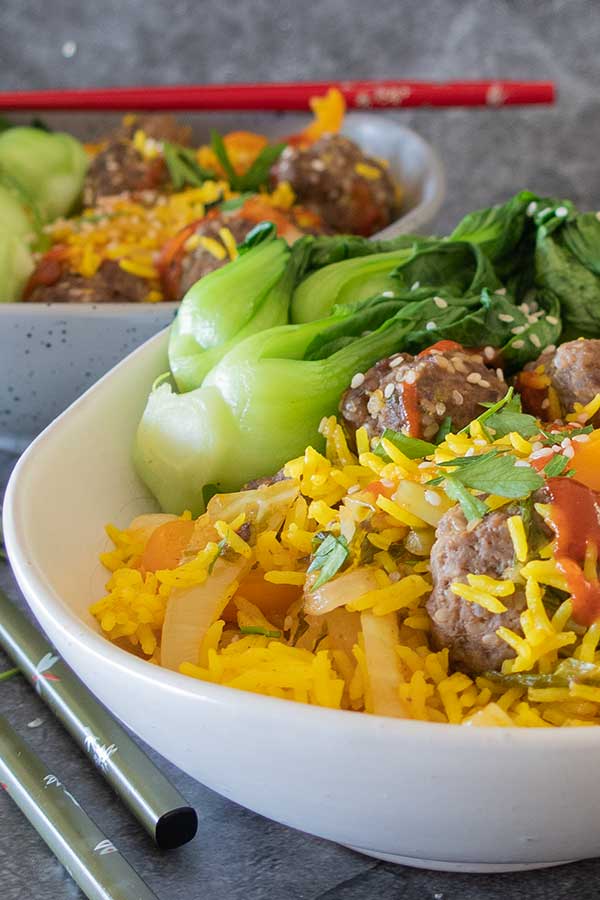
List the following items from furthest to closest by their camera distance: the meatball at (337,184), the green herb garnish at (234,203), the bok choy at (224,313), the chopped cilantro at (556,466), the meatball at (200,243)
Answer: the meatball at (337,184)
the green herb garnish at (234,203)
the meatball at (200,243)
the bok choy at (224,313)
the chopped cilantro at (556,466)

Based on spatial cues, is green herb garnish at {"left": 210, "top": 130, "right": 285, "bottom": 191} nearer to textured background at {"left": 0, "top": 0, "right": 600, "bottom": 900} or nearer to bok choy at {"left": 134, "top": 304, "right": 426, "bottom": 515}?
textured background at {"left": 0, "top": 0, "right": 600, "bottom": 900}

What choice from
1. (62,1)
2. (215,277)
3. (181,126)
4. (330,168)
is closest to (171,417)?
(215,277)

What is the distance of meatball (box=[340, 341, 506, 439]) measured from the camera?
1.68 metres

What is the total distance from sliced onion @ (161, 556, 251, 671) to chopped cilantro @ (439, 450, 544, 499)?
33 centimetres

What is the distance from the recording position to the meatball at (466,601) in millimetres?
1359

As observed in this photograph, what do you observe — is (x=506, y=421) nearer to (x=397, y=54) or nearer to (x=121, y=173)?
(x=121, y=173)

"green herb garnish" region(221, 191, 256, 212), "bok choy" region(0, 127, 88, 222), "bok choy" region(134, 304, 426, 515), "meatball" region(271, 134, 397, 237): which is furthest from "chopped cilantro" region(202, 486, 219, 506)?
"bok choy" region(0, 127, 88, 222)

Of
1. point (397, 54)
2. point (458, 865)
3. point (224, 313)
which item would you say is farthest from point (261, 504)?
point (397, 54)

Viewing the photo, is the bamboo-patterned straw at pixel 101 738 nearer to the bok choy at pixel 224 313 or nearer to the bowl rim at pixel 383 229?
the bok choy at pixel 224 313

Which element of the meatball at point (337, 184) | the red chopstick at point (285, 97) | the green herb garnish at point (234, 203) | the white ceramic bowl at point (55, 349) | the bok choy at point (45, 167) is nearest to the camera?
the white ceramic bowl at point (55, 349)

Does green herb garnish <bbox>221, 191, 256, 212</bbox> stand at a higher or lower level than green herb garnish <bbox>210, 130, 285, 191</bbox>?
higher

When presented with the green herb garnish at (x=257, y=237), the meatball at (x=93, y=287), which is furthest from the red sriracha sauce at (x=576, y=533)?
the meatball at (x=93, y=287)

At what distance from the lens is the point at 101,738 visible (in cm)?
166

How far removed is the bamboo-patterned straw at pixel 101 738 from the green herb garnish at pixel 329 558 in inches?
14.2
